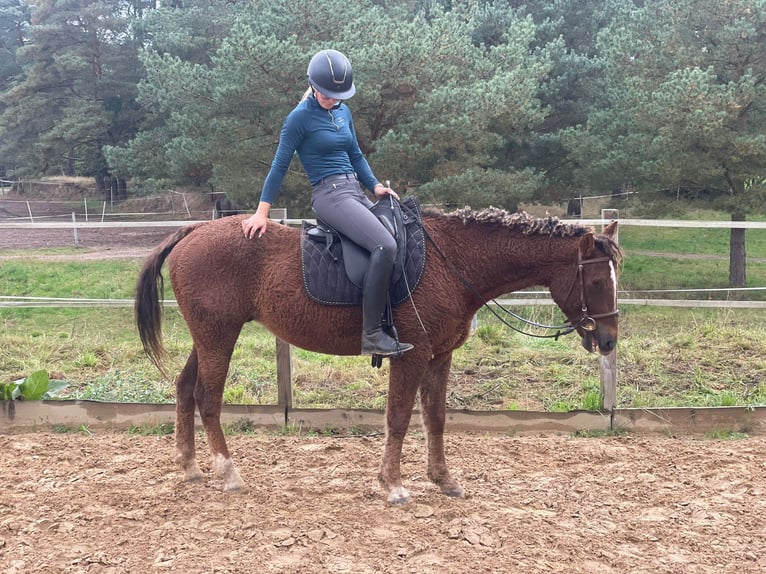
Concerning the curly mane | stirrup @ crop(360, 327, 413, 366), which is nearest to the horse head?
the curly mane

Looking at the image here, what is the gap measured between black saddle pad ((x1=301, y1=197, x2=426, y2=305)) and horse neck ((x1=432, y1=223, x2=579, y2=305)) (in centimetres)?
23

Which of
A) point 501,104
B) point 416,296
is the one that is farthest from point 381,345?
point 501,104

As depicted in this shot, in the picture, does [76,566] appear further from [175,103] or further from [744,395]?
[175,103]

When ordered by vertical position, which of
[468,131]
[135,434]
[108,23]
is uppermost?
[108,23]

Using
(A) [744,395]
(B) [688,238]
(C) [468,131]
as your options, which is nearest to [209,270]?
(A) [744,395]

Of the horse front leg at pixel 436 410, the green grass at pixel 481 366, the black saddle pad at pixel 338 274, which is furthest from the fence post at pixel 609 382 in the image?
the black saddle pad at pixel 338 274

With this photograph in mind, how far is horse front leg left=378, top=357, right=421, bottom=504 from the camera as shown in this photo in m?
3.95

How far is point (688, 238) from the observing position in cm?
2095

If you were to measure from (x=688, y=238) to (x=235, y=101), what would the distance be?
15745 mm

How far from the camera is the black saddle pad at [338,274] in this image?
392 cm

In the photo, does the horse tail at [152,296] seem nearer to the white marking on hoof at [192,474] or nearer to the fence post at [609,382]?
Result: the white marking on hoof at [192,474]

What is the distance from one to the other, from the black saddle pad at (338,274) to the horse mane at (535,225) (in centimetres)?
40

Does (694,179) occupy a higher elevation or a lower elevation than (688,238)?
higher

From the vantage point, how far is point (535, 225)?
392 centimetres
